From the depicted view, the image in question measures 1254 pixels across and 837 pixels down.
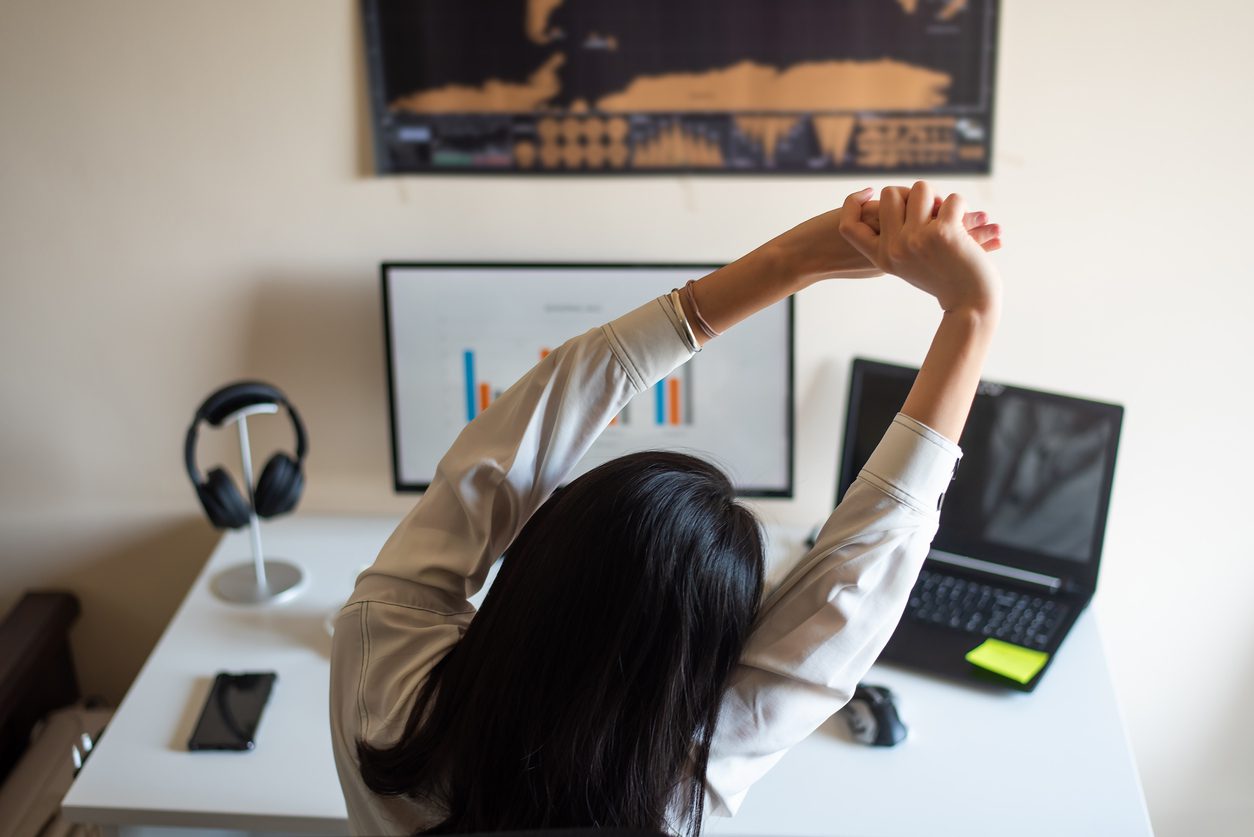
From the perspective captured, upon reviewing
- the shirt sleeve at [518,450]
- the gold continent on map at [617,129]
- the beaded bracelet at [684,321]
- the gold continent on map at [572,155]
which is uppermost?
the gold continent on map at [617,129]

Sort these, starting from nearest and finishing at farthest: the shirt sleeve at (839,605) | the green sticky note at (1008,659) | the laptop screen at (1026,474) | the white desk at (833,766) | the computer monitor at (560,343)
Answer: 1. the shirt sleeve at (839,605)
2. the white desk at (833,766)
3. the green sticky note at (1008,659)
4. the laptop screen at (1026,474)
5. the computer monitor at (560,343)

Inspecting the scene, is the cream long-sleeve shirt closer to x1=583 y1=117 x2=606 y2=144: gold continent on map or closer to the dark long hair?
the dark long hair

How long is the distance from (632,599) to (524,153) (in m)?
0.92

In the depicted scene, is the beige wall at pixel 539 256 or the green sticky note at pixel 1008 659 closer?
the green sticky note at pixel 1008 659

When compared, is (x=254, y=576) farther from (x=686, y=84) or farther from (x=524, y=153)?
(x=686, y=84)

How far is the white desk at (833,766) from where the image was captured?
109 centimetres

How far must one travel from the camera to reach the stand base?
1453 millimetres

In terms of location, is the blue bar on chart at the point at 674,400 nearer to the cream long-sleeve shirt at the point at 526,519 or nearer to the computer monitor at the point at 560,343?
the computer monitor at the point at 560,343

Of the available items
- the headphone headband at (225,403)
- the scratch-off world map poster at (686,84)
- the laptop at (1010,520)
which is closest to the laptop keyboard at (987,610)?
the laptop at (1010,520)

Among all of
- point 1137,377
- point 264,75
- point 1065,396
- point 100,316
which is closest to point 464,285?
point 264,75

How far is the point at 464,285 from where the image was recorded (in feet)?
4.97

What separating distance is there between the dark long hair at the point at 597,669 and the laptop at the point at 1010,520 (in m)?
0.63

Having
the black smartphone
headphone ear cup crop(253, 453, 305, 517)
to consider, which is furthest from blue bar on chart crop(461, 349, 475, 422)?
the black smartphone

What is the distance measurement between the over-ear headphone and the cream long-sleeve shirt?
2.23ft
